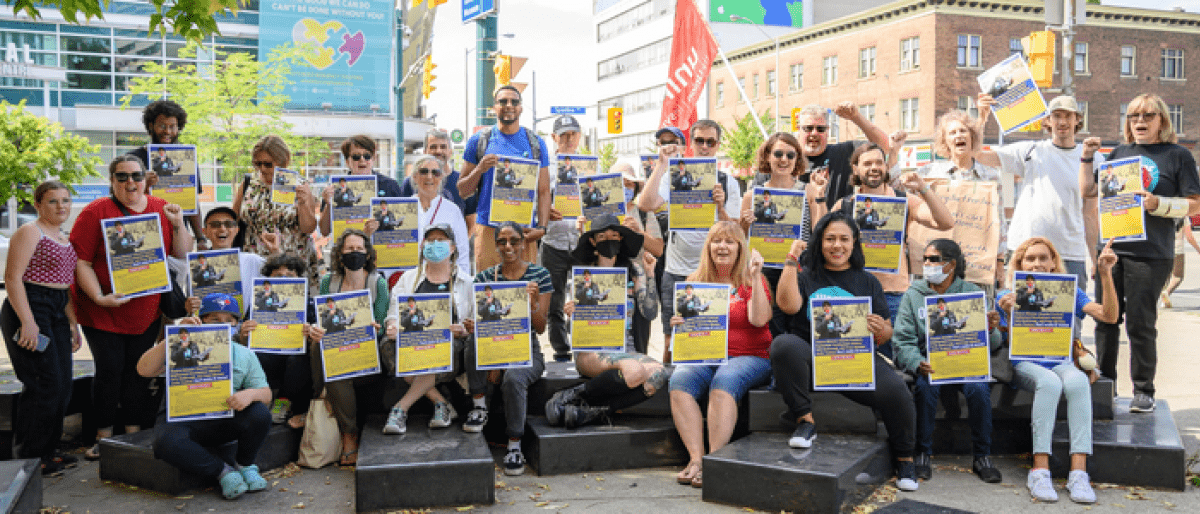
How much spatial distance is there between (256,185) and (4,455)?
2.44 meters

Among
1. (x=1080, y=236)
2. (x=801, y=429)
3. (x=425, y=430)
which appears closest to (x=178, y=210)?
(x=425, y=430)

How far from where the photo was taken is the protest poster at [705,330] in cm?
552

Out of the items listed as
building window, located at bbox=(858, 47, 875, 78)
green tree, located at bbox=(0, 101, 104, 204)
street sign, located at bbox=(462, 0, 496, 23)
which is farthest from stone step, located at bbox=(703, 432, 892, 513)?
building window, located at bbox=(858, 47, 875, 78)

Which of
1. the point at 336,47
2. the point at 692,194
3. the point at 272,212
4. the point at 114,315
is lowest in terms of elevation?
the point at 114,315

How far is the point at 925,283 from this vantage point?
5652 mm

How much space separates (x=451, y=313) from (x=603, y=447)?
1.29 m

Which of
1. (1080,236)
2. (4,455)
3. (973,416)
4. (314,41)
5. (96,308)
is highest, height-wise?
(314,41)

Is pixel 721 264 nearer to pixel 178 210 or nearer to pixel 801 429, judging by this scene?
pixel 801 429

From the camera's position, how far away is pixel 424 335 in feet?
18.6

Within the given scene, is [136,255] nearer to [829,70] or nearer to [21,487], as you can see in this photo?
[21,487]

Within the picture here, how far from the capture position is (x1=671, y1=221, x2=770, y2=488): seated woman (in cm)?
541

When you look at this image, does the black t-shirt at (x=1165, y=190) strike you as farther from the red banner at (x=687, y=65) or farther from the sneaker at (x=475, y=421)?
the red banner at (x=687, y=65)

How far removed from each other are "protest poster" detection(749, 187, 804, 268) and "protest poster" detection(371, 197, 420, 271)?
244 cm

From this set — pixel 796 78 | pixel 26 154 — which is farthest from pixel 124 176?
pixel 796 78
